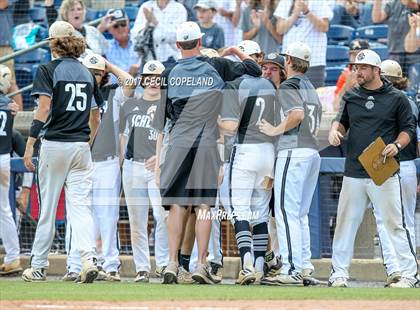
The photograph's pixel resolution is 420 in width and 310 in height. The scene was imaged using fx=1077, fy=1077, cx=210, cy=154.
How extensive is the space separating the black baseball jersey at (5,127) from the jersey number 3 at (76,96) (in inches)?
91.2

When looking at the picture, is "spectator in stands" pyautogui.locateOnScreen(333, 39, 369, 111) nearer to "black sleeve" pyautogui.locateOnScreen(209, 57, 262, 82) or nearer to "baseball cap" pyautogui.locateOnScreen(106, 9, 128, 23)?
"black sleeve" pyautogui.locateOnScreen(209, 57, 262, 82)

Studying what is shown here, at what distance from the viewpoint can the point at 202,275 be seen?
396 inches

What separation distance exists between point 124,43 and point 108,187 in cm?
353

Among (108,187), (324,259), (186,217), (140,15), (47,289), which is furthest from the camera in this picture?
(140,15)

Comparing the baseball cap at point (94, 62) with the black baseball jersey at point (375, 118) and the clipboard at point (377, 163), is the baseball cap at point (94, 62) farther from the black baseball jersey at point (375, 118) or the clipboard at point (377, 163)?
the clipboard at point (377, 163)

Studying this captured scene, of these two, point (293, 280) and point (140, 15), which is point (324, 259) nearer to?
point (293, 280)

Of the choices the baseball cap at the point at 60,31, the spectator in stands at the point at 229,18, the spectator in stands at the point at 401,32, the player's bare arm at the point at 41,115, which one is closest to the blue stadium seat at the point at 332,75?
the spectator in stands at the point at 401,32

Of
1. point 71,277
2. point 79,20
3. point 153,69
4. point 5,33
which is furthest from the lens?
point 5,33

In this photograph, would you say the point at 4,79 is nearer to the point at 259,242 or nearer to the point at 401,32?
the point at 259,242

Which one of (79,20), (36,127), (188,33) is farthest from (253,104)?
(79,20)

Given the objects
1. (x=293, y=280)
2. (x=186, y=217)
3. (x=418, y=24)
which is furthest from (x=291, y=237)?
(x=418, y=24)

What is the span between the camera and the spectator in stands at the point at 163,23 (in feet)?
46.4

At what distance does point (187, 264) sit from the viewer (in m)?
10.4

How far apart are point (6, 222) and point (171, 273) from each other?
3.02 metres
